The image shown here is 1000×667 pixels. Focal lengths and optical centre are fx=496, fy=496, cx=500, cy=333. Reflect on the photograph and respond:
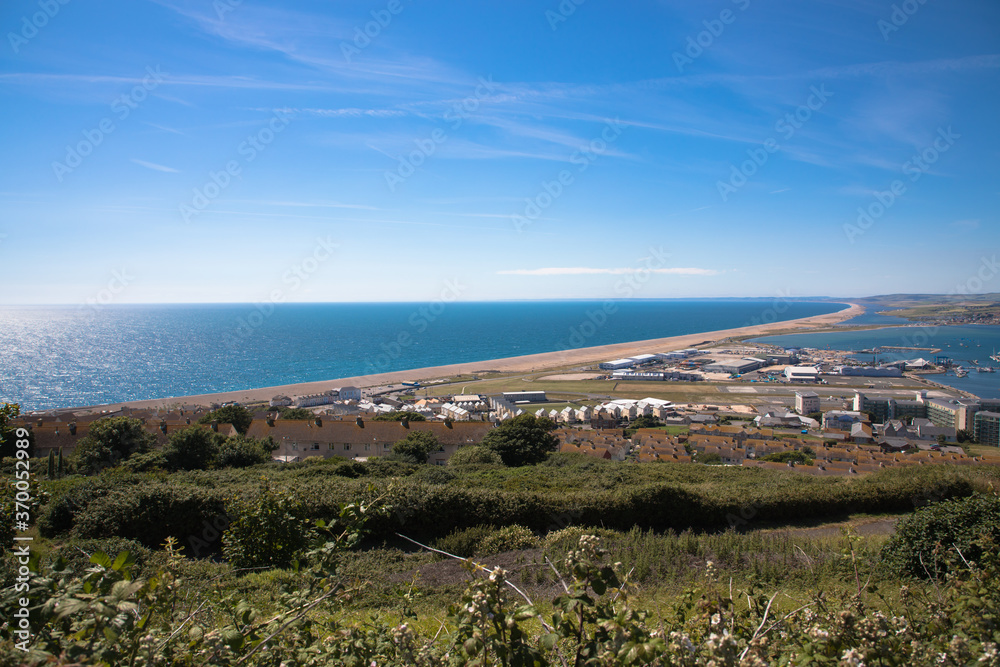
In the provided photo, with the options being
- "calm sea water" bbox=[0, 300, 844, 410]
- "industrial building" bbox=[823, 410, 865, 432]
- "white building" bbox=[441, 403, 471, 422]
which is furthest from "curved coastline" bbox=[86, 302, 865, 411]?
"industrial building" bbox=[823, 410, 865, 432]

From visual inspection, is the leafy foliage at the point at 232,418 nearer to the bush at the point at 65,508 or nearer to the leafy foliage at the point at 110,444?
the leafy foliage at the point at 110,444

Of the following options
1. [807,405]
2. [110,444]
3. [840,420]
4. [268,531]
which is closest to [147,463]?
[110,444]

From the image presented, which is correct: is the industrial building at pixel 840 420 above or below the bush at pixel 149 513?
below

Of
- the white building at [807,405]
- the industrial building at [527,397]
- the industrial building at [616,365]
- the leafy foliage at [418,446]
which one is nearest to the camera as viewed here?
the leafy foliage at [418,446]

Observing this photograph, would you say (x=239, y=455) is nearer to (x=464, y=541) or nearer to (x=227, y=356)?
Answer: (x=464, y=541)

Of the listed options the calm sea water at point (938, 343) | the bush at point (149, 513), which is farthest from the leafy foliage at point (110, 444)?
the calm sea water at point (938, 343)

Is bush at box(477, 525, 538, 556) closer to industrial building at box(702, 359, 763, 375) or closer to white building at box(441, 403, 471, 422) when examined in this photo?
white building at box(441, 403, 471, 422)
